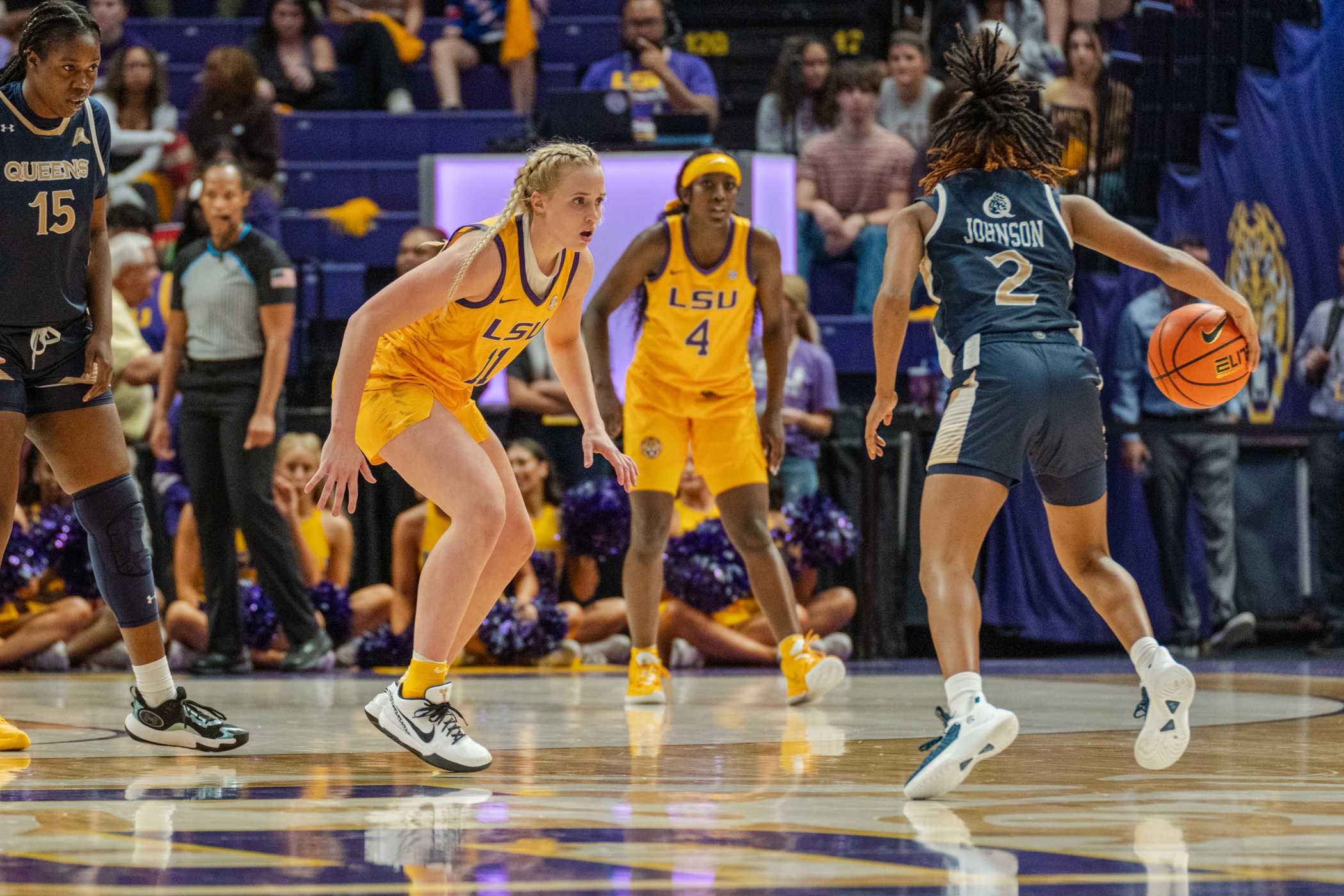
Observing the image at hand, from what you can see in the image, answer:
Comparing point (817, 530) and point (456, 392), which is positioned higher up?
point (456, 392)

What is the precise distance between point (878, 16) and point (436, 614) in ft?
32.0

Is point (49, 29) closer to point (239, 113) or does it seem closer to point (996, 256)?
point (996, 256)

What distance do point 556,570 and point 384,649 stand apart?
3.03ft

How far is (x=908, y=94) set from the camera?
11.7 metres

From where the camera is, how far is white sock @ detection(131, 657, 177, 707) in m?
5.02

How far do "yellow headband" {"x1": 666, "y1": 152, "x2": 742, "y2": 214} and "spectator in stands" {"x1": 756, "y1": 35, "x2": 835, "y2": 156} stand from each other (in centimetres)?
492

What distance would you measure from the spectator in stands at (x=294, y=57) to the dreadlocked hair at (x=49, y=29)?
8.17 meters

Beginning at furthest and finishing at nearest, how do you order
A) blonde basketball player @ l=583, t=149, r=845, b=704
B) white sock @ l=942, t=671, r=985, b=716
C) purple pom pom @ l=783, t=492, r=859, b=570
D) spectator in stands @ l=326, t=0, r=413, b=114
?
spectator in stands @ l=326, t=0, r=413, b=114 < purple pom pom @ l=783, t=492, r=859, b=570 < blonde basketball player @ l=583, t=149, r=845, b=704 < white sock @ l=942, t=671, r=985, b=716

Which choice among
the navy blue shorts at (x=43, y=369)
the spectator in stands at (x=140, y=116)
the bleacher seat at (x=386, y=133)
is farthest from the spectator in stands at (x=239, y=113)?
the navy blue shorts at (x=43, y=369)

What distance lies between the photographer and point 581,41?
44.3 ft

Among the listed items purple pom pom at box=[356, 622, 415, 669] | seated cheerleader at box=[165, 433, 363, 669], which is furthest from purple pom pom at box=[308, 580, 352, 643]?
purple pom pom at box=[356, 622, 415, 669]

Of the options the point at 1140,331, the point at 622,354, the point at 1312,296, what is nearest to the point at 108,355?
the point at 622,354

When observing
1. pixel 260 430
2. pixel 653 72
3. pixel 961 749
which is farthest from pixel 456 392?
pixel 653 72

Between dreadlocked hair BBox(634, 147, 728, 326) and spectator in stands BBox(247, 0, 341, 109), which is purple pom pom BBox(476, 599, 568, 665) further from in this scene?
spectator in stands BBox(247, 0, 341, 109)
